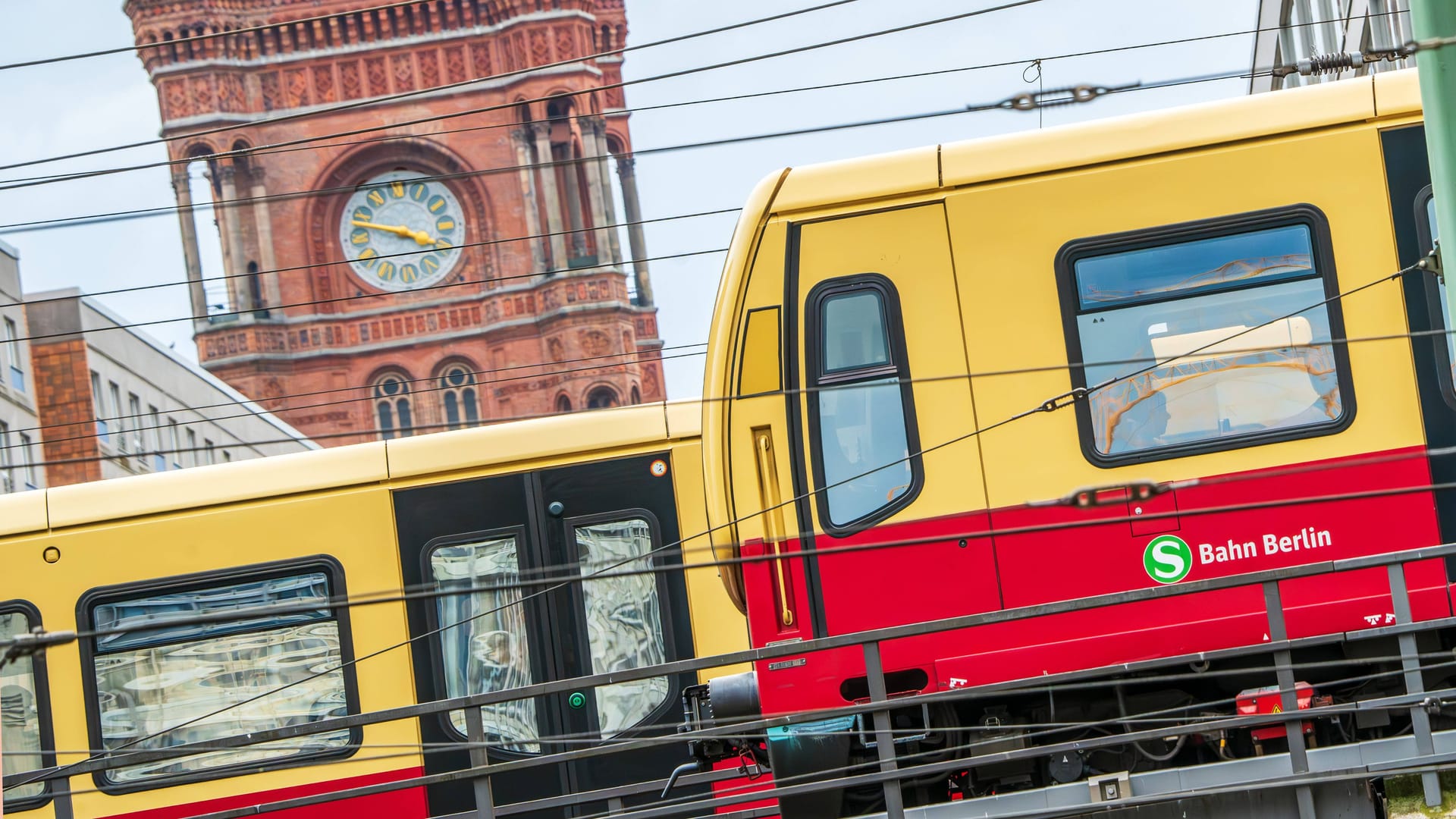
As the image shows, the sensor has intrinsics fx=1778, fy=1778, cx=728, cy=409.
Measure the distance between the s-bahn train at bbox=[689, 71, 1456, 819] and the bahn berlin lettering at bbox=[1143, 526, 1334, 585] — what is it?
10 mm

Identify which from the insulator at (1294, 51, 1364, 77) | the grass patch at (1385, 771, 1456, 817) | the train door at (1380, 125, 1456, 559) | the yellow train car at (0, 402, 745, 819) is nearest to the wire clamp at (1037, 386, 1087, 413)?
the train door at (1380, 125, 1456, 559)

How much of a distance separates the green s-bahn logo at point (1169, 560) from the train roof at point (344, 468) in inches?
139

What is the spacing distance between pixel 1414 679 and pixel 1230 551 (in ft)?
4.27

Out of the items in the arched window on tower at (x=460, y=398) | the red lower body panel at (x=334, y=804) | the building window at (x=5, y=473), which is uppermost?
the arched window on tower at (x=460, y=398)

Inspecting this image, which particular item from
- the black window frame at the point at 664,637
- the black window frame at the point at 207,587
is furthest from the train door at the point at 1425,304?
the black window frame at the point at 207,587

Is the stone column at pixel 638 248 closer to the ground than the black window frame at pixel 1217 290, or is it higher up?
higher up

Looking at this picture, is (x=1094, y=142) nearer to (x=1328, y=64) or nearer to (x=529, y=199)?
(x=1328, y=64)

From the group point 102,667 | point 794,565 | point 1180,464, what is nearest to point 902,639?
point 794,565

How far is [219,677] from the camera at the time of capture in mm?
10961

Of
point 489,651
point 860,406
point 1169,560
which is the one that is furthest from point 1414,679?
point 489,651

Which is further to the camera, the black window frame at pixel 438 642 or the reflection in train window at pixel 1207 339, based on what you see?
the black window frame at pixel 438 642

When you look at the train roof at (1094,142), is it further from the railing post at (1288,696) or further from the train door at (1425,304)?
the railing post at (1288,696)

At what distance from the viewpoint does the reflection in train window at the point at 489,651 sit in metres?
11.0

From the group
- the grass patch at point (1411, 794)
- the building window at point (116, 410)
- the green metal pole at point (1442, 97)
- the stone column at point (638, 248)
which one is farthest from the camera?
the stone column at point (638, 248)
